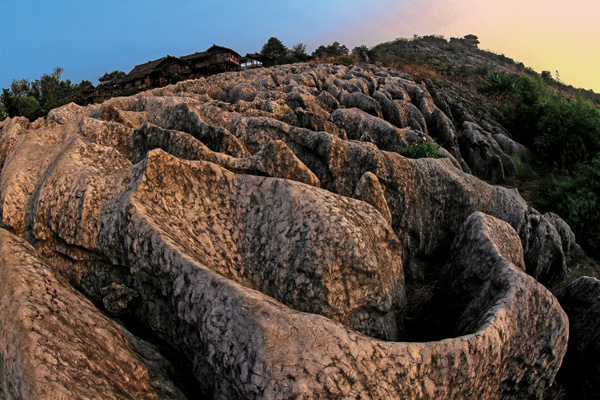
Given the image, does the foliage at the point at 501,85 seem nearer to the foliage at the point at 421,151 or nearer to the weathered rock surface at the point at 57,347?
the foliage at the point at 421,151

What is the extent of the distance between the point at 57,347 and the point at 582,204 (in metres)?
18.6

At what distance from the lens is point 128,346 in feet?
15.6

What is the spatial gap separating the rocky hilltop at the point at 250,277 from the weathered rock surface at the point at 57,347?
0.02 meters

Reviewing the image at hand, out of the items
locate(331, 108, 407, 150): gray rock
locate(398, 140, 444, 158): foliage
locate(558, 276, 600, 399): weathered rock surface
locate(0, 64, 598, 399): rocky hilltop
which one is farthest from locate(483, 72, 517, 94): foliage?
locate(558, 276, 600, 399): weathered rock surface

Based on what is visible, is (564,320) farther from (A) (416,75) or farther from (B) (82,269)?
(A) (416,75)

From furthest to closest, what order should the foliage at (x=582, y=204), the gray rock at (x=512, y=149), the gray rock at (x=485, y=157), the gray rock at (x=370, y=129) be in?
the gray rock at (x=512, y=149) < the gray rock at (x=485, y=157) < the gray rock at (x=370, y=129) < the foliage at (x=582, y=204)

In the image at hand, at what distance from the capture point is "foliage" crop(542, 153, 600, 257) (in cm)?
1419

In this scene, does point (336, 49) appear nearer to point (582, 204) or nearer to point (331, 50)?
point (331, 50)

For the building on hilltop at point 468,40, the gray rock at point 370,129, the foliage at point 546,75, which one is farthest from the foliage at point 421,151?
the building on hilltop at point 468,40

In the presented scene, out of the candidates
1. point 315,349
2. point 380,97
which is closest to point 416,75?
point 380,97

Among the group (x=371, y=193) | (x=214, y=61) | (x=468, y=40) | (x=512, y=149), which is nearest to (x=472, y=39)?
(x=468, y=40)

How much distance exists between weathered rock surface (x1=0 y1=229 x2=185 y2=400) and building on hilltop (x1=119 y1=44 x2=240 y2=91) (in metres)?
83.3

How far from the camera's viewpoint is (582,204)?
15312 millimetres

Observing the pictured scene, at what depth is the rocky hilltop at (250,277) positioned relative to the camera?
4125 mm
